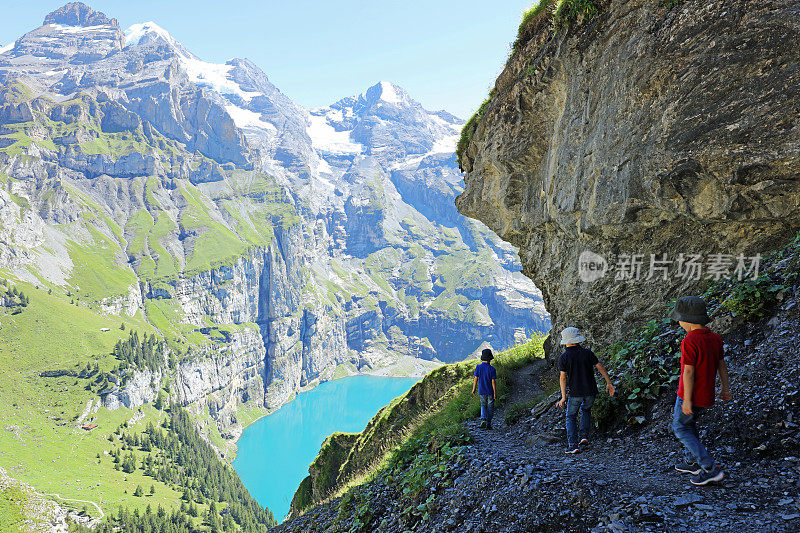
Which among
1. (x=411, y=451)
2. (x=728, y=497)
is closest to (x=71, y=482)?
(x=411, y=451)

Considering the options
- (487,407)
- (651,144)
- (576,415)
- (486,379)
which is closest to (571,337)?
(576,415)

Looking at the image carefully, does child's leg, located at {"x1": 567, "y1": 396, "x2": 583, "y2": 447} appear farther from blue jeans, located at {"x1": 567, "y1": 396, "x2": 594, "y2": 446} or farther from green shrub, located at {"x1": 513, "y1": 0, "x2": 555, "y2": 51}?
green shrub, located at {"x1": 513, "y1": 0, "x2": 555, "y2": 51}

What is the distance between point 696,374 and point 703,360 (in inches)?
11.5

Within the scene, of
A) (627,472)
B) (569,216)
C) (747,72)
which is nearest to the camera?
(627,472)

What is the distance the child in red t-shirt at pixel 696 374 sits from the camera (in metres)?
7.36

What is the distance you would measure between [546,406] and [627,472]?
606cm

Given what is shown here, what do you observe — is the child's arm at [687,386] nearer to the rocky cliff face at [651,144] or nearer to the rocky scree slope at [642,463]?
the rocky scree slope at [642,463]

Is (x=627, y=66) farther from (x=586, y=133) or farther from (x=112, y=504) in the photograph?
(x=112, y=504)

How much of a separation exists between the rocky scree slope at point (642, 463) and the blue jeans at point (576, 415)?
1.34 feet

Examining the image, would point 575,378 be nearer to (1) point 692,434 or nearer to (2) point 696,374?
(1) point 692,434

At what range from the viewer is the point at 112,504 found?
150 metres

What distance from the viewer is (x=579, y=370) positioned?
10203 mm

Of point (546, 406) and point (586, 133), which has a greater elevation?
point (586, 133)

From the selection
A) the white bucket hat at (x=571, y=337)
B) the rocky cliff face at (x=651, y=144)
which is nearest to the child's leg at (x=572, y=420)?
the white bucket hat at (x=571, y=337)
